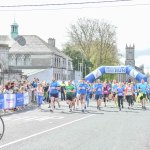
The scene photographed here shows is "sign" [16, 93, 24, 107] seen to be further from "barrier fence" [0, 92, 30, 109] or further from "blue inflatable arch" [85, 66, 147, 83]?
"blue inflatable arch" [85, 66, 147, 83]

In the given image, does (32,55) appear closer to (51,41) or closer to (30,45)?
(30,45)

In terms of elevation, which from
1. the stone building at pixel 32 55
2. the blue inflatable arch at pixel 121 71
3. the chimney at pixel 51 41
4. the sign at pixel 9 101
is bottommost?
the sign at pixel 9 101

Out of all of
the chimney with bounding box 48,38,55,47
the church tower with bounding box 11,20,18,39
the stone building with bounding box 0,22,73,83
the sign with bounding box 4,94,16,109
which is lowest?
the sign with bounding box 4,94,16,109

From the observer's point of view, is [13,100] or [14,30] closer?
[13,100]

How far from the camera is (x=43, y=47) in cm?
9288

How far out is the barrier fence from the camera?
79.3ft

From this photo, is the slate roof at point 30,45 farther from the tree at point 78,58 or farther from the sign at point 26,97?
the sign at point 26,97

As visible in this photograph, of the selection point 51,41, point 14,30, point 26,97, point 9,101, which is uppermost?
point 14,30

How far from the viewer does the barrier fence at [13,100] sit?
79.3 feet

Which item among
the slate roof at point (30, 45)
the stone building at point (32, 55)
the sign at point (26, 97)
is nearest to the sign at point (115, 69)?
the sign at point (26, 97)

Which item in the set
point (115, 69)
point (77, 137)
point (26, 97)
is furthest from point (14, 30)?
point (77, 137)

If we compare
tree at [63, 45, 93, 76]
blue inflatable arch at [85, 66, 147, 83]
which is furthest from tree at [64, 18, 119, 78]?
blue inflatable arch at [85, 66, 147, 83]

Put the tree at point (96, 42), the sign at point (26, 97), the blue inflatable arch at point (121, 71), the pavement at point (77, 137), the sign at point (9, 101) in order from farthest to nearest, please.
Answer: the tree at point (96, 42) → the blue inflatable arch at point (121, 71) → the sign at point (26, 97) → the sign at point (9, 101) → the pavement at point (77, 137)

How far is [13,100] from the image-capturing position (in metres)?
25.9
